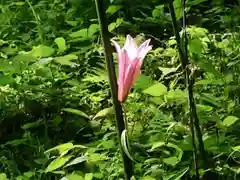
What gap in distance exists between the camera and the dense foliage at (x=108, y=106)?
59.5 inches

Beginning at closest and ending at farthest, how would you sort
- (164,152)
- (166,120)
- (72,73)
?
1. (164,152)
2. (166,120)
3. (72,73)

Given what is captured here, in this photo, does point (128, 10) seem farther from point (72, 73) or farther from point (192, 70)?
point (192, 70)

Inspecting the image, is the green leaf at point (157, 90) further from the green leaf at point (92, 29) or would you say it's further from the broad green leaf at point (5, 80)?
the green leaf at point (92, 29)

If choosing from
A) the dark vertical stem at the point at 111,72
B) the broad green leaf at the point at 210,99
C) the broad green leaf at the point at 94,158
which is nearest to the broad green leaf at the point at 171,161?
the broad green leaf at the point at 94,158

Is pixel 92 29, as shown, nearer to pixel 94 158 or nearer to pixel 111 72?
pixel 94 158

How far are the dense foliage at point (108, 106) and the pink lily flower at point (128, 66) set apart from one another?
8.0 inches

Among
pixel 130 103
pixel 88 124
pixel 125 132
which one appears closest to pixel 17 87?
pixel 88 124

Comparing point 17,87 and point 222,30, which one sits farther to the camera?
point 222,30

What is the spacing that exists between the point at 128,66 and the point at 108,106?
38.4 inches

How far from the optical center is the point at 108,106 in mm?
2037

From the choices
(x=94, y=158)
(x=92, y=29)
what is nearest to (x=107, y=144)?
(x=94, y=158)

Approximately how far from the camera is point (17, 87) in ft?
6.50

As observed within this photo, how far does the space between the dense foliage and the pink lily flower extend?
202 millimetres

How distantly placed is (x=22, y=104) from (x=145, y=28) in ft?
3.00
